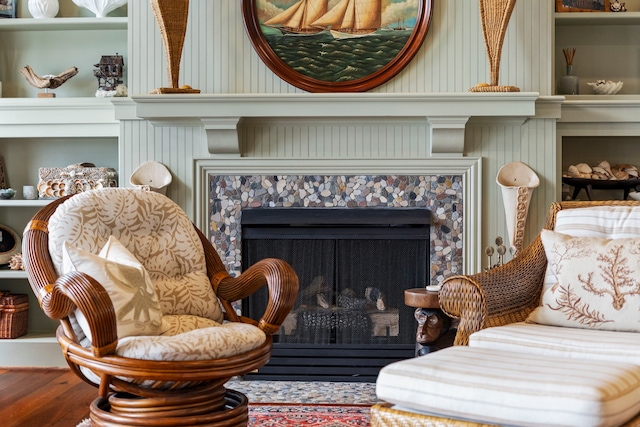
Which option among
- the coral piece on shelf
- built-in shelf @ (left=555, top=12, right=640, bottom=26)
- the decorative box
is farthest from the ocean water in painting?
the coral piece on shelf

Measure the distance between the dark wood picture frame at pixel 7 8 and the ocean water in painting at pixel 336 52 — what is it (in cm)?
146

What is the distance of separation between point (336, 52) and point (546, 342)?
2.06 m

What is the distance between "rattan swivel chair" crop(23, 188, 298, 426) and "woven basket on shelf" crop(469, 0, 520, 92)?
170 centimetres

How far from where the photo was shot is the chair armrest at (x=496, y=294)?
255 cm

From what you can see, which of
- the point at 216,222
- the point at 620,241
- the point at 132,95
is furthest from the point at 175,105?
the point at 620,241

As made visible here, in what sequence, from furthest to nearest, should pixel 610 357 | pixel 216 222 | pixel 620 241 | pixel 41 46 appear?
pixel 41 46 < pixel 216 222 < pixel 620 241 < pixel 610 357

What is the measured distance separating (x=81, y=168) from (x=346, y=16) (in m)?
1.61

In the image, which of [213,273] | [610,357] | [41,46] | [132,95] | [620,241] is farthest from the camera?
[41,46]

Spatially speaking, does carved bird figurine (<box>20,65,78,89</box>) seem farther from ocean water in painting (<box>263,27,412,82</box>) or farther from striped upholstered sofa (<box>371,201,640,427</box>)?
striped upholstered sofa (<box>371,201,640,427</box>)

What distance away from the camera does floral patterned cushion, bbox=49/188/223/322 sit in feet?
8.52

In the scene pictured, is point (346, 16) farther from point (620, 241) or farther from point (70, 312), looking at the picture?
point (70, 312)

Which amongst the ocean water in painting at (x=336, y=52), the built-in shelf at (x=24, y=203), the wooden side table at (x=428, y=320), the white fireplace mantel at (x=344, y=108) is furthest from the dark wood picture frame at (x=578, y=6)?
the built-in shelf at (x=24, y=203)

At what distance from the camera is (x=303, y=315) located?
12.9 ft

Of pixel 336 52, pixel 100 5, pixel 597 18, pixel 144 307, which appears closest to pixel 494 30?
pixel 597 18
